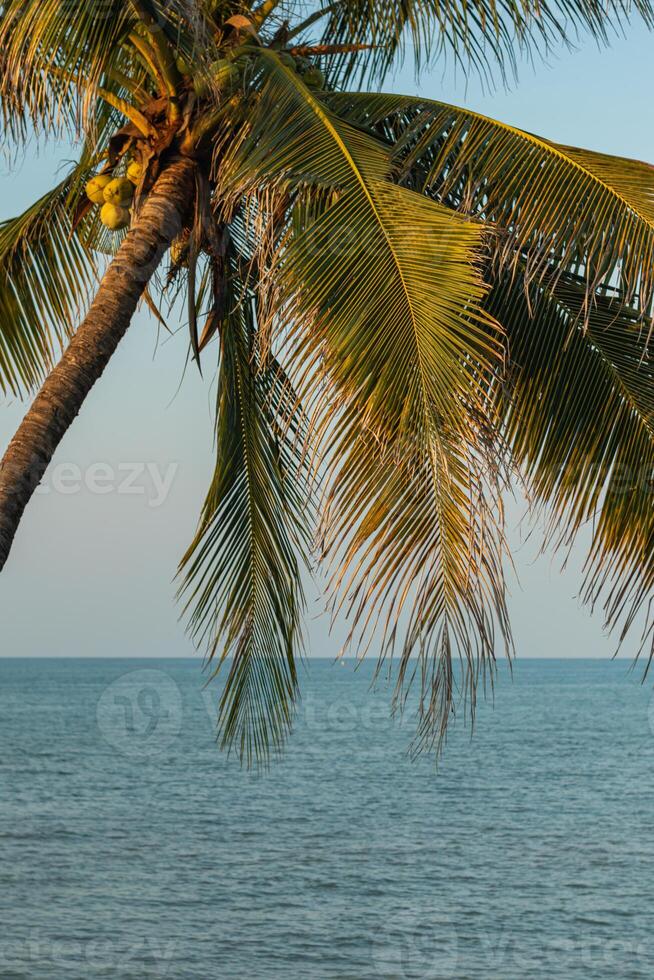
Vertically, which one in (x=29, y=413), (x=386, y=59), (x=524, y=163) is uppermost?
(x=386, y=59)

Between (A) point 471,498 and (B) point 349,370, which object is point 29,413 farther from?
(A) point 471,498

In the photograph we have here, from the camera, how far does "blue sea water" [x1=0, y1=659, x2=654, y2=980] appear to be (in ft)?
119

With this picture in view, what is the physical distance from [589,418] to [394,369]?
1.52 meters

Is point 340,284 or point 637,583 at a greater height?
point 340,284

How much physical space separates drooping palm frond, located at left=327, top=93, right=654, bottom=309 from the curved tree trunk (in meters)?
1.14

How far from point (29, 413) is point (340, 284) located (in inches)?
61.9

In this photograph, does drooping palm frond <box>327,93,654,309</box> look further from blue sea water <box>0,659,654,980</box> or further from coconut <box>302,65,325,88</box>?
blue sea water <box>0,659,654,980</box>

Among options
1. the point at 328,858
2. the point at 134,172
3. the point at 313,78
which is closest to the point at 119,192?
the point at 134,172

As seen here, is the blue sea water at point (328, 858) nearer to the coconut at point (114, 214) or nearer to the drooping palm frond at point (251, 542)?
the drooping palm frond at point (251, 542)

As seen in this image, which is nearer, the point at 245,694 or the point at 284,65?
the point at 284,65

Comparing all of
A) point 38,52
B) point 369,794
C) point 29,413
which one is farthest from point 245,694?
point 369,794

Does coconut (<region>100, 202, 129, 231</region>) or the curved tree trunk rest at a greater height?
coconut (<region>100, 202, 129, 231</region>)

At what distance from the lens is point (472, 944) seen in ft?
123

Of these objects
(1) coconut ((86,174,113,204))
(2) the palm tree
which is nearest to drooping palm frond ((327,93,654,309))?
(2) the palm tree
